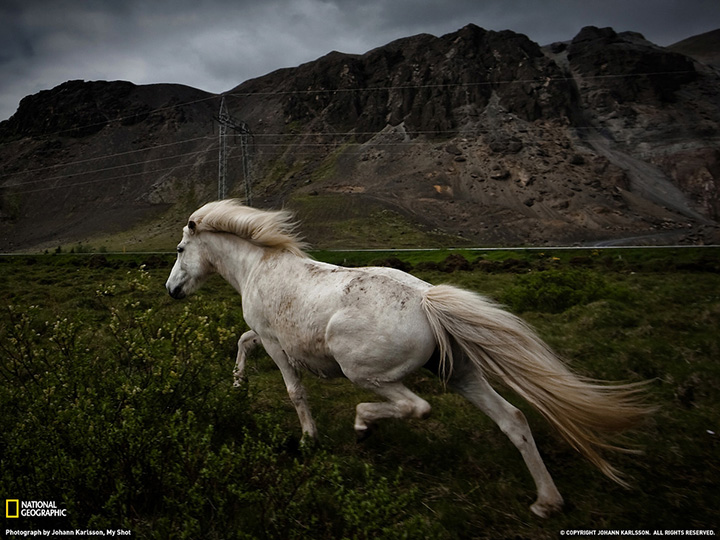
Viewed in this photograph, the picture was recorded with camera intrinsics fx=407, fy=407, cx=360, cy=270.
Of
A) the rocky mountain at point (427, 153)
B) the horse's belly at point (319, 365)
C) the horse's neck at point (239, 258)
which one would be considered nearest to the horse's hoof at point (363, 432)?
the horse's belly at point (319, 365)

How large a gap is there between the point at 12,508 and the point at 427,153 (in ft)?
206

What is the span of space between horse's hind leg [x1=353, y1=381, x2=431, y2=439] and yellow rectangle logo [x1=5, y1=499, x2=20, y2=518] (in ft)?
7.58

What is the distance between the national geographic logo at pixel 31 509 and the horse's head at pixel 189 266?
2979 mm

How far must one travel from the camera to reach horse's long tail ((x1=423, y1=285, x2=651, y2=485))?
325cm

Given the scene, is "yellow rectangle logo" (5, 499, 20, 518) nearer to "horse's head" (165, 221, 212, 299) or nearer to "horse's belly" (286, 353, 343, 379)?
"horse's belly" (286, 353, 343, 379)

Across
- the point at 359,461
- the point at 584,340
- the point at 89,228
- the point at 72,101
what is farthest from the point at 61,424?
the point at 72,101

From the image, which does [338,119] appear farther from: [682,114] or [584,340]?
[584,340]

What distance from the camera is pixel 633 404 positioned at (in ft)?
11.1

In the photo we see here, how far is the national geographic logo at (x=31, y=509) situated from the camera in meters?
2.44

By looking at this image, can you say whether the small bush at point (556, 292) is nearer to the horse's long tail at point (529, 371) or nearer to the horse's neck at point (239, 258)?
the horse's long tail at point (529, 371)

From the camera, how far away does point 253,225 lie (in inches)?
187

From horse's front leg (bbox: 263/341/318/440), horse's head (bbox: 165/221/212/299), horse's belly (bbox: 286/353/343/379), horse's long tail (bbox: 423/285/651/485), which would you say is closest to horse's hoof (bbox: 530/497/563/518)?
horse's long tail (bbox: 423/285/651/485)

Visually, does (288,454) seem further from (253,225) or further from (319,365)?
(253,225)


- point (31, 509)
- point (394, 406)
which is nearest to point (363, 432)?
point (394, 406)
